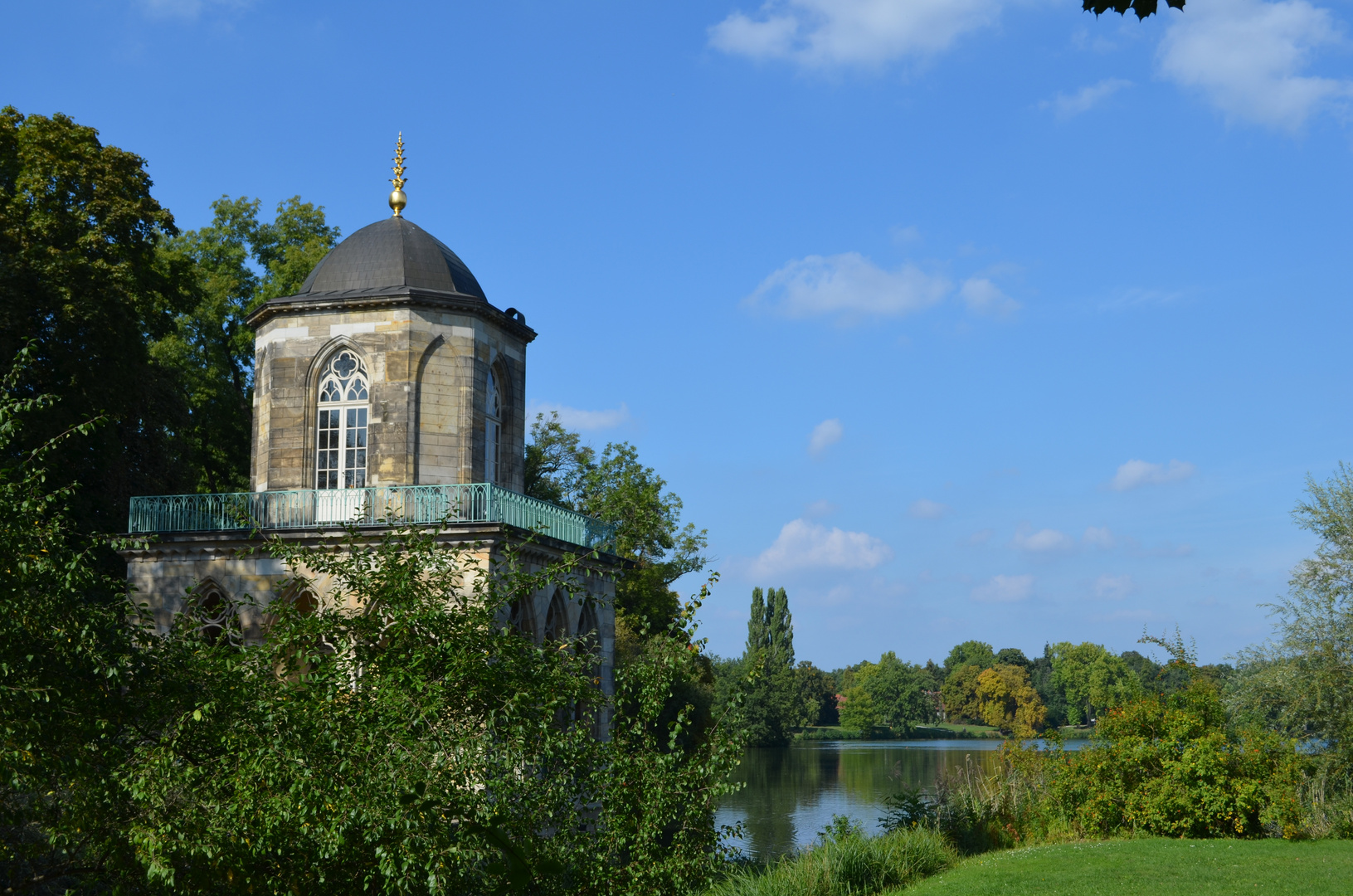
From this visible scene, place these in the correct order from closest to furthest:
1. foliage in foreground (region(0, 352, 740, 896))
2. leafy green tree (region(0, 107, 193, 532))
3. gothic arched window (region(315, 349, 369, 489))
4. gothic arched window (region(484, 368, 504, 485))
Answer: foliage in foreground (region(0, 352, 740, 896)) → gothic arched window (region(315, 349, 369, 489)) → leafy green tree (region(0, 107, 193, 532)) → gothic arched window (region(484, 368, 504, 485))

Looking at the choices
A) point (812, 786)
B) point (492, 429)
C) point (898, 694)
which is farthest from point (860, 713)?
point (492, 429)

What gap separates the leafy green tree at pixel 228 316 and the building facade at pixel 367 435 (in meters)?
10.3

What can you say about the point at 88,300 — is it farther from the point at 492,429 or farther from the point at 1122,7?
the point at 1122,7

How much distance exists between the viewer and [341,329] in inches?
795

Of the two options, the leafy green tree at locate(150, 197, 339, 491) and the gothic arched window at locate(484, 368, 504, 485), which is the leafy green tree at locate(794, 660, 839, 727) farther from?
the gothic arched window at locate(484, 368, 504, 485)

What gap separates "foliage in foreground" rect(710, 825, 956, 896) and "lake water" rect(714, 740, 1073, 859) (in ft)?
4.98

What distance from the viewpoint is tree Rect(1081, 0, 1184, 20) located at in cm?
589

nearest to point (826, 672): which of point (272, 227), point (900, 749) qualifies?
point (900, 749)

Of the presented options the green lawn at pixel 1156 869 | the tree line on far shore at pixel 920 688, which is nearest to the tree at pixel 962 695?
the tree line on far shore at pixel 920 688

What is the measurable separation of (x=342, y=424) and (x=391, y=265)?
2922 mm

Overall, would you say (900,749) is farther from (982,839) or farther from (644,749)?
(644,749)

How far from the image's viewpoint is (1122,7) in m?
5.94

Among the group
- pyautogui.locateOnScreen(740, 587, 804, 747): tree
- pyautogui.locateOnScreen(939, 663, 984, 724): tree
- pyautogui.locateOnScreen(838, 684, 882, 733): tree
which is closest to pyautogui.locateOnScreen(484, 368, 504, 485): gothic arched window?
pyautogui.locateOnScreen(740, 587, 804, 747): tree

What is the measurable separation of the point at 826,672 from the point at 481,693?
123766mm
